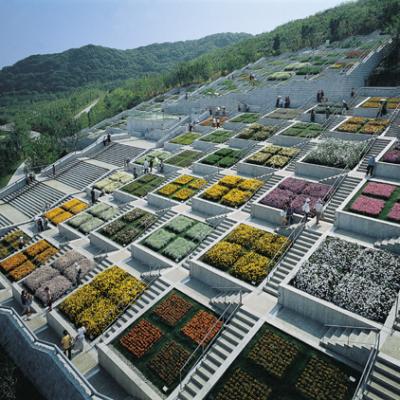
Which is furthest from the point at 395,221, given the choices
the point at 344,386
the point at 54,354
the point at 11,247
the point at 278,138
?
the point at 11,247

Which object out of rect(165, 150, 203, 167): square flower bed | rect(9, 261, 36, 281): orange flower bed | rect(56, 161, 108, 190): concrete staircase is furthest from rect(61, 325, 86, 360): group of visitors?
rect(56, 161, 108, 190): concrete staircase

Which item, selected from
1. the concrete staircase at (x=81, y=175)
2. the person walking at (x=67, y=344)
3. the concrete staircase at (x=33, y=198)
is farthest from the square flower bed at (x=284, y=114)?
the person walking at (x=67, y=344)

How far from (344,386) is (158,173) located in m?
25.2

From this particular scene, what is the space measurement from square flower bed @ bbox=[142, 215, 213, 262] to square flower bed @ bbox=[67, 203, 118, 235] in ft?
20.8

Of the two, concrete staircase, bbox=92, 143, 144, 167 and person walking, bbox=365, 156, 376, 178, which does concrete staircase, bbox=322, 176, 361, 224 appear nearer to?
person walking, bbox=365, 156, 376, 178

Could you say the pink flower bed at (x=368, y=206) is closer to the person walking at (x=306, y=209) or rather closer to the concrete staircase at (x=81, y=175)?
the person walking at (x=306, y=209)

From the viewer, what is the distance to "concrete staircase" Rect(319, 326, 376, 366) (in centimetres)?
1262

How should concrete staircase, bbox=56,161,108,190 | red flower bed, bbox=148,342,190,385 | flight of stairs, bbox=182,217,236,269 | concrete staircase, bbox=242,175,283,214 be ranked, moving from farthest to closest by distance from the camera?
1. concrete staircase, bbox=56,161,108,190
2. concrete staircase, bbox=242,175,283,214
3. flight of stairs, bbox=182,217,236,269
4. red flower bed, bbox=148,342,190,385

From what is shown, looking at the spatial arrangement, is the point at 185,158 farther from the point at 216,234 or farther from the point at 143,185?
the point at 216,234

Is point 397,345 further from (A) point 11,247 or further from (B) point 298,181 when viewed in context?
(A) point 11,247

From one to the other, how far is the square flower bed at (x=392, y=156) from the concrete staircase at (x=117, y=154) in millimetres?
25667

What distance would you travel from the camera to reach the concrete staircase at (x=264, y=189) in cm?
2409

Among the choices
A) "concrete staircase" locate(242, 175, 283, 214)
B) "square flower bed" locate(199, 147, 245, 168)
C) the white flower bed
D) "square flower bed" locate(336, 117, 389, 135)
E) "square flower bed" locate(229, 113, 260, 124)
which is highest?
"square flower bed" locate(229, 113, 260, 124)

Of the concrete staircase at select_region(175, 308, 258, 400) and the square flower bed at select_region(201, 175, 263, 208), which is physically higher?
the square flower bed at select_region(201, 175, 263, 208)
